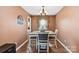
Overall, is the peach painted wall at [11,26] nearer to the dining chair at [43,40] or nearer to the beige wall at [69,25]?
the dining chair at [43,40]

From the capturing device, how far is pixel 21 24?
8.57 ft

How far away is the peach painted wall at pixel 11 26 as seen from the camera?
1966 millimetres

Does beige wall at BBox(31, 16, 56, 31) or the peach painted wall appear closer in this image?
the peach painted wall

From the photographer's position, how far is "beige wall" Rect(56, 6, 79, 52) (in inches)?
86.9

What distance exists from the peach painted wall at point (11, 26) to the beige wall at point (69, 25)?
854mm

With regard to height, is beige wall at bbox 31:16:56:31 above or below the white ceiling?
below

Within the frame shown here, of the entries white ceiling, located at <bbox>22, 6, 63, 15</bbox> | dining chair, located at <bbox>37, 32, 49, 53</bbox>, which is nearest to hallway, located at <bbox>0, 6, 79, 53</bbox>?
white ceiling, located at <bbox>22, 6, 63, 15</bbox>

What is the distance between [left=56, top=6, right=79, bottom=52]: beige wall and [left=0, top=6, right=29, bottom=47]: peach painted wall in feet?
2.80

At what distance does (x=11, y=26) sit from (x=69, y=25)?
4.13 feet

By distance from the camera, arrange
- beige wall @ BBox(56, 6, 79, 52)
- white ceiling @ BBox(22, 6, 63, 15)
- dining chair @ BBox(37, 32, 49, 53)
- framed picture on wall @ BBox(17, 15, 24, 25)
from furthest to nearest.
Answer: dining chair @ BBox(37, 32, 49, 53) < white ceiling @ BBox(22, 6, 63, 15) < framed picture on wall @ BBox(17, 15, 24, 25) < beige wall @ BBox(56, 6, 79, 52)

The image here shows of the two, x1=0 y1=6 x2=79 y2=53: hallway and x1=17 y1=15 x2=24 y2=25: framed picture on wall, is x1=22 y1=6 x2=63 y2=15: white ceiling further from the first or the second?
x1=17 y1=15 x2=24 y2=25: framed picture on wall

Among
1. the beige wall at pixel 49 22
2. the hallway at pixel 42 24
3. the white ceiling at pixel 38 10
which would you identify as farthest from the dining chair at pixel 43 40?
the white ceiling at pixel 38 10

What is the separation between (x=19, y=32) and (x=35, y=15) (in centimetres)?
57
